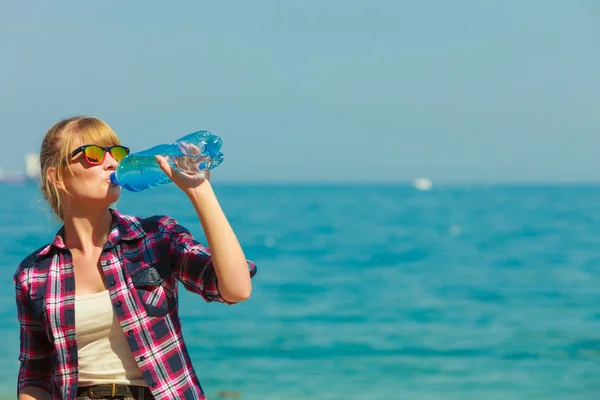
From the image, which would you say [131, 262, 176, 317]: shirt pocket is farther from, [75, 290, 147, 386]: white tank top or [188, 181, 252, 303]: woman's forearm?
[188, 181, 252, 303]: woman's forearm

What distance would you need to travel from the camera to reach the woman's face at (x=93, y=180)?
284 centimetres

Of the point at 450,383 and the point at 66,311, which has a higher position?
the point at 450,383

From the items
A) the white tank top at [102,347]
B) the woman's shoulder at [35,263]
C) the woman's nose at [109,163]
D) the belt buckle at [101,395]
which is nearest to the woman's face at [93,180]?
the woman's nose at [109,163]

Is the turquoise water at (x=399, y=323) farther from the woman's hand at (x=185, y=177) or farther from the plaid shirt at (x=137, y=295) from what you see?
the woman's hand at (x=185, y=177)

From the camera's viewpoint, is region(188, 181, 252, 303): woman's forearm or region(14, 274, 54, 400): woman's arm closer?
region(188, 181, 252, 303): woman's forearm

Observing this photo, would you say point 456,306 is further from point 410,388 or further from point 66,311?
point 66,311

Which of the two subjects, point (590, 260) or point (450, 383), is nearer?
point (450, 383)

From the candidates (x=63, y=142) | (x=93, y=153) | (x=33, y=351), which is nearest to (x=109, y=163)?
(x=93, y=153)

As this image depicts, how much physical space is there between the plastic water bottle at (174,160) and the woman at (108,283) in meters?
0.04

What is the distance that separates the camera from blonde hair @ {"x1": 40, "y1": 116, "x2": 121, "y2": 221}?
113 inches

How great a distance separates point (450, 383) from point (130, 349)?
924 centimetres

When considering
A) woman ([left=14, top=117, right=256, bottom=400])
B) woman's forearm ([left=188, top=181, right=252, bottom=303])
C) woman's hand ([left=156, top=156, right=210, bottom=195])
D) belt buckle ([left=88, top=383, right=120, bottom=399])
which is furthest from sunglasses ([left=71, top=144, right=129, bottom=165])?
belt buckle ([left=88, top=383, right=120, bottom=399])

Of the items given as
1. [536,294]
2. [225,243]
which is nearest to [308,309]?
[536,294]

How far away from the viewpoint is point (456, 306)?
18234 mm
